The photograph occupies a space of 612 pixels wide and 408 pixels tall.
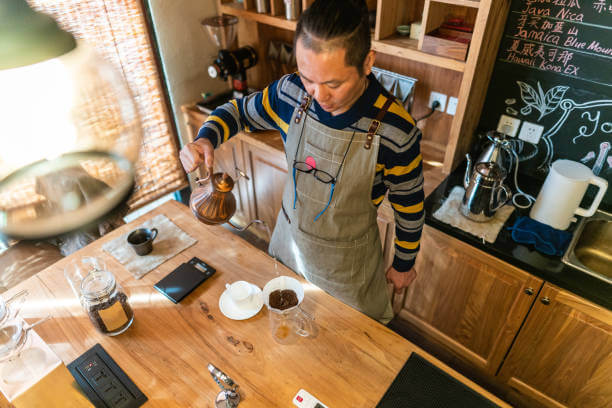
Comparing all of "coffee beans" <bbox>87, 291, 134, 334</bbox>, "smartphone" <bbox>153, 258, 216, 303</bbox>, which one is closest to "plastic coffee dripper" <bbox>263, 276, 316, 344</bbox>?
"smartphone" <bbox>153, 258, 216, 303</bbox>

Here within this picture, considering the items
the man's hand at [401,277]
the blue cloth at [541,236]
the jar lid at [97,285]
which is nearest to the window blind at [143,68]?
the jar lid at [97,285]

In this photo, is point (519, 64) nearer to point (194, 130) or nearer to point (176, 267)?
point (176, 267)

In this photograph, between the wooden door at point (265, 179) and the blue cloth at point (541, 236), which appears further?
the wooden door at point (265, 179)

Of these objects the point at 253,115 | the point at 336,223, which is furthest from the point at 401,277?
the point at 253,115

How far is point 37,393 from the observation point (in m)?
0.90

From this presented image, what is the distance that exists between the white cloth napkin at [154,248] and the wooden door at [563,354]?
136 centimetres

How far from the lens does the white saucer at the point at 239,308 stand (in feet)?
4.04

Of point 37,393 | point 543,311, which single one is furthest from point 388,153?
point 37,393

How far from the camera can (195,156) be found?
1.16m

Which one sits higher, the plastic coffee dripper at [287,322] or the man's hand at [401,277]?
the plastic coffee dripper at [287,322]

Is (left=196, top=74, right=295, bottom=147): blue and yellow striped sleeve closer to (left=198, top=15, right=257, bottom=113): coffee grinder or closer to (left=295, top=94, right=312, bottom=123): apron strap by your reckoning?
(left=295, top=94, right=312, bottom=123): apron strap

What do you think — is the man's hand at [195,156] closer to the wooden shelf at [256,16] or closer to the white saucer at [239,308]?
the white saucer at [239,308]

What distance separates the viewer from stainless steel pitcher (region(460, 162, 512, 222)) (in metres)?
1.58

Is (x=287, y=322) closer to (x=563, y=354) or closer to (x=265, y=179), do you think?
(x=563, y=354)
